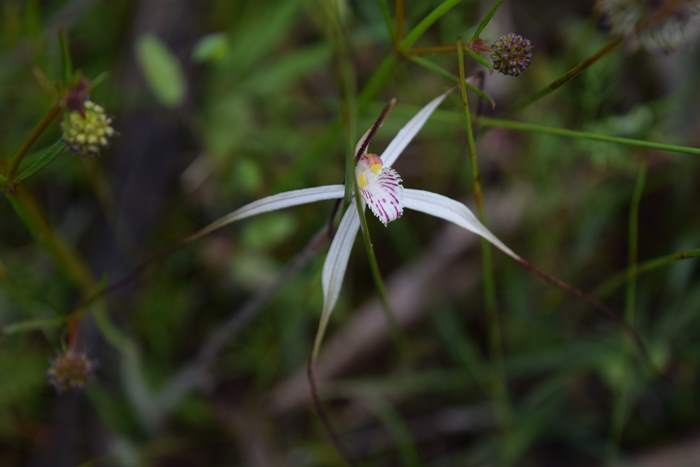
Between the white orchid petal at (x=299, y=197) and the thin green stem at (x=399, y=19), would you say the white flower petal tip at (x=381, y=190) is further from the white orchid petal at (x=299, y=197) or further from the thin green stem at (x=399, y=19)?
the thin green stem at (x=399, y=19)

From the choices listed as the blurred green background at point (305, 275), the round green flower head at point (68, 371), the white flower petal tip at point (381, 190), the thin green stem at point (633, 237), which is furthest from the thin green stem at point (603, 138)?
the round green flower head at point (68, 371)

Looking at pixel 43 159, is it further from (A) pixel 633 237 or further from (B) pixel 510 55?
(A) pixel 633 237

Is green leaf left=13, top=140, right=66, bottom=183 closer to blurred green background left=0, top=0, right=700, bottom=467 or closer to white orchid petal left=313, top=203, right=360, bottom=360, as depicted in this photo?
white orchid petal left=313, top=203, right=360, bottom=360

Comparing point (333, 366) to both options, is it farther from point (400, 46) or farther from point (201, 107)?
point (400, 46)

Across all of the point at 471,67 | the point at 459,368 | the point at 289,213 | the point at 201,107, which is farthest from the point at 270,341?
the point at 471,67

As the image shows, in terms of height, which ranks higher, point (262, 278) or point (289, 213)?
point (289, 213)

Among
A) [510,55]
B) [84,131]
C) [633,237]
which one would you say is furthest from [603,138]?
[84,131]
